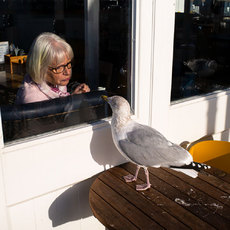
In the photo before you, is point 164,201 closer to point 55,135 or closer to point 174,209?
point 174,209

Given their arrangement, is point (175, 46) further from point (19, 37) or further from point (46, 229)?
point (46, 229)

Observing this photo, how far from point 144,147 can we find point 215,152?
760 mm

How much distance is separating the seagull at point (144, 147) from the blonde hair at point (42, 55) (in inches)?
19.2

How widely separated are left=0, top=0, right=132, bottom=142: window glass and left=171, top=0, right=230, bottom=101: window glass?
371 millimetres

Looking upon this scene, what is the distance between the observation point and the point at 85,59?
230cm

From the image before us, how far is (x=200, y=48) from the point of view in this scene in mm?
2281

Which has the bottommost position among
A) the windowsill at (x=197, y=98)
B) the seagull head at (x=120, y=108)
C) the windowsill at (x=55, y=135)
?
the windowsill at (x=55, y=135)

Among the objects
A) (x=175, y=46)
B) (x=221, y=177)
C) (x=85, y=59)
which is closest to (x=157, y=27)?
(x=175, y=46)

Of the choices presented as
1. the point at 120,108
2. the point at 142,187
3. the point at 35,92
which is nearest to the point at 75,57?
the point at 35,92

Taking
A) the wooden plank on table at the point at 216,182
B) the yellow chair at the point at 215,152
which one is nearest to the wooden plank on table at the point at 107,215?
the wooden plank on table at the point at 216,182

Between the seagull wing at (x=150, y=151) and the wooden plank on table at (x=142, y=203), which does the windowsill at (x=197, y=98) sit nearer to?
the seagull wing at (x=150, y=151)

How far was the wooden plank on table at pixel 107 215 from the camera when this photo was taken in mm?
1223

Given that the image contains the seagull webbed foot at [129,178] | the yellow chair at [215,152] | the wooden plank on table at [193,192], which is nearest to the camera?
the wooden plank on table at [193,192]

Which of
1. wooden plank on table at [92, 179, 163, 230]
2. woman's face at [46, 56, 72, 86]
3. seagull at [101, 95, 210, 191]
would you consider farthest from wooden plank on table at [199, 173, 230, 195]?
woman's face at [46, 56, 72, 86]
